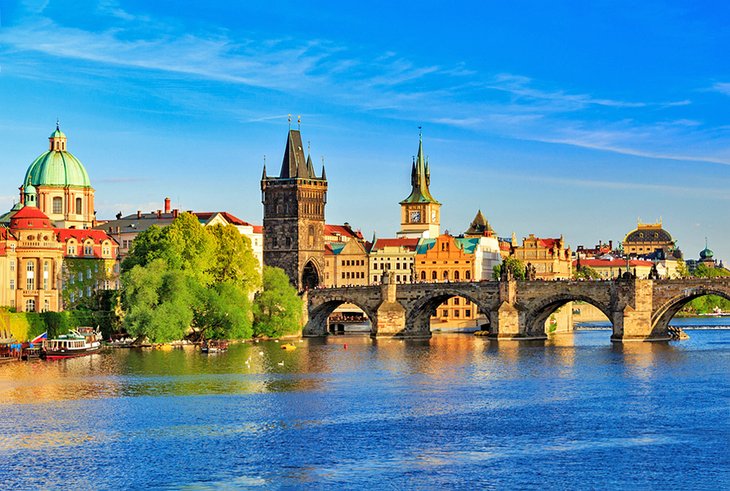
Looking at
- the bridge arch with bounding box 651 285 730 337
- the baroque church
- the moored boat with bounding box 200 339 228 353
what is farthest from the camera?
the bridge arch with bounding box 651 285 730 337

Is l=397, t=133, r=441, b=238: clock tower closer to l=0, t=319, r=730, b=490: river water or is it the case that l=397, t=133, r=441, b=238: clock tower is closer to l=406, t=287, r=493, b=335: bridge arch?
l=406, t=287, r=493, b=335: bridge arch

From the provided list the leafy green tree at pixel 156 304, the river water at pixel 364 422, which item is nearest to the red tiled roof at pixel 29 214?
the leafy green tree at pixel 156 304

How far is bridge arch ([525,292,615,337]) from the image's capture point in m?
122

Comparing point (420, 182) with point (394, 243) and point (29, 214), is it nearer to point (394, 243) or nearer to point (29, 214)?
point (394, 243)

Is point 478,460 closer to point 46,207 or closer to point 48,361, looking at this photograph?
point 48,361

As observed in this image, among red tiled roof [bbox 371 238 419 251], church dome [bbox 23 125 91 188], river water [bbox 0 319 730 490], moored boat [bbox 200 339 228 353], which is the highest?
church dome [bbox 23 125 91 188]

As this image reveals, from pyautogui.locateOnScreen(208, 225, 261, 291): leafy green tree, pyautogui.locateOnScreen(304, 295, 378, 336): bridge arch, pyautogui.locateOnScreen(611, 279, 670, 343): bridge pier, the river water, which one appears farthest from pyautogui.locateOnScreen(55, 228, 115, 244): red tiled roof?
pyautogui.locateOnScreen(611, 279, 670, 343): bridge pier

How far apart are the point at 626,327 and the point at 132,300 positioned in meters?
39.7

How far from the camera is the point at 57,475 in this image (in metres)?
A: 53.9

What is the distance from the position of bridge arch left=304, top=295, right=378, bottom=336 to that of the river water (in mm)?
31938

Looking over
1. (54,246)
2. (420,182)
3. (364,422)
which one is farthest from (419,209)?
(364,422)

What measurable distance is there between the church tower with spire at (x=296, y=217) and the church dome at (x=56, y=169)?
66.5 feet

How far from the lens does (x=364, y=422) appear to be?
219 feet

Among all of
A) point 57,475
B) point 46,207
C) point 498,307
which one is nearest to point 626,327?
point 498,307
